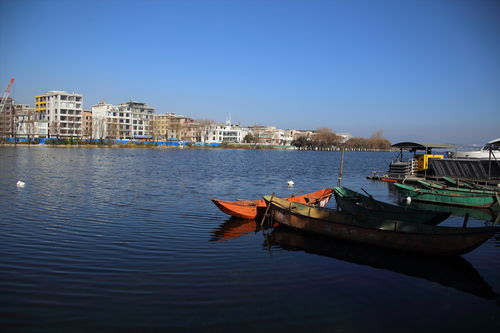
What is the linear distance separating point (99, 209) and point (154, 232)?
6.13m

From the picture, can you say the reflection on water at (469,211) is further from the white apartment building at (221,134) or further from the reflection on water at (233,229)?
the white apartment building at (221,134)

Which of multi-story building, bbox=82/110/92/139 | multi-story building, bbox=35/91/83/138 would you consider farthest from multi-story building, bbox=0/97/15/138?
multi-story building, bbox=82/110/92/139

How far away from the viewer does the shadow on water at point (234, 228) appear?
15268mm

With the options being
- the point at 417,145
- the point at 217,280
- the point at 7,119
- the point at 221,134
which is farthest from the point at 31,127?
the point at 217,280

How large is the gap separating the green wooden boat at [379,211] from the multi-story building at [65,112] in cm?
11932

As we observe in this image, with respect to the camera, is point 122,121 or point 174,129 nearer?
point 122,121

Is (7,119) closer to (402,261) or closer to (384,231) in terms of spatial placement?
(384,231)

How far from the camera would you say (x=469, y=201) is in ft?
78.1

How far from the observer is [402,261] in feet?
41.6

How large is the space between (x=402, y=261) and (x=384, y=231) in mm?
1180

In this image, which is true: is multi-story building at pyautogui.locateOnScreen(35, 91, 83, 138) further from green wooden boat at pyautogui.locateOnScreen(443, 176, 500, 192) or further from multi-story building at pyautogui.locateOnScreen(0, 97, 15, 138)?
green wooden boat at pyautogui.locateOnScreen(443, 176, 500, 192)

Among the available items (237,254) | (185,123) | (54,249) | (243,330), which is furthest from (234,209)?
(185,123)

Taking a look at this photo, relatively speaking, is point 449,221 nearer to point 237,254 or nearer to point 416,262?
point 416,262

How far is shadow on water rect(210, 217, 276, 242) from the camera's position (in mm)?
15268
